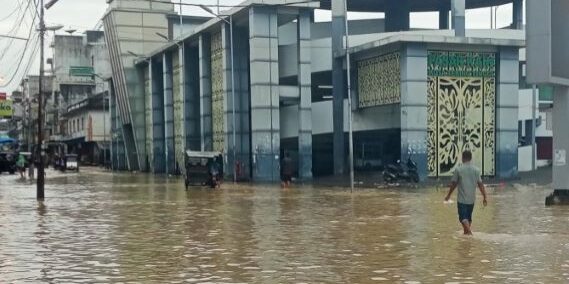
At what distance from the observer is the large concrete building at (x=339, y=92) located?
4431 centimetres

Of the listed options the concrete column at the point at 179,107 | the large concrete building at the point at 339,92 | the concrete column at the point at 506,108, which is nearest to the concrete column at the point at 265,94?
the large concrete building at the point at 339,92

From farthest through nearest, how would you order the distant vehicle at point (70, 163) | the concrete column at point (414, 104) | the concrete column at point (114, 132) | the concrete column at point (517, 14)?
the concrete column at point (114, 132) → the distant vehicle at point (70, 163) → the concrete column at point (517, 14) → the concrete column at point (414, 104)

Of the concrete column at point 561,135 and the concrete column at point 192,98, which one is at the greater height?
the concrete column at point 192,98

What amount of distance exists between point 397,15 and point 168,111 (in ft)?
72.2

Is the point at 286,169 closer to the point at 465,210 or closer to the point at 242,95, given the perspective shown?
the point at 242,95

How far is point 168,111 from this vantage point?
70.4 metres

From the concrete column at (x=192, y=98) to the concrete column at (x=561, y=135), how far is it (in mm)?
42375

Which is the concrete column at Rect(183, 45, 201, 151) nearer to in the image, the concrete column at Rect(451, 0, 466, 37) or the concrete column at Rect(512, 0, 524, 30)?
the concrete column at Rect(451, 0, 466, 37)

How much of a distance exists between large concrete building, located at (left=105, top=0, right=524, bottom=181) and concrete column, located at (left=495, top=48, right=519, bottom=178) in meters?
0.06

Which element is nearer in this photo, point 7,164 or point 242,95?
point 242,95

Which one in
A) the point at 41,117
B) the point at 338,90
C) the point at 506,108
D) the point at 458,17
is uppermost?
the point at 458,17

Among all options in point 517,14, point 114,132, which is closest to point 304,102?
point 517,14

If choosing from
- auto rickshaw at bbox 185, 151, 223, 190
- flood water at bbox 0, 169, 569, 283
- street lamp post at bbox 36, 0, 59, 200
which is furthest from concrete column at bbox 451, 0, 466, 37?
street lamp post at bbox 36, 0, 59, 200

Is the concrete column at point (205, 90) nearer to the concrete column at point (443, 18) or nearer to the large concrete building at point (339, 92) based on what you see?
the large concrete building at point (339, 92)
